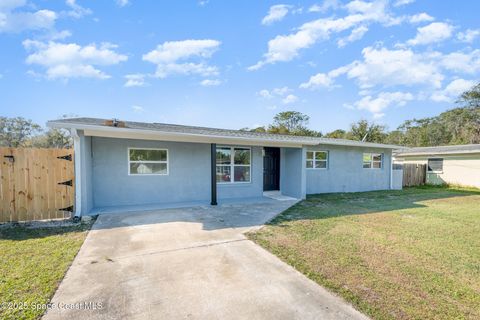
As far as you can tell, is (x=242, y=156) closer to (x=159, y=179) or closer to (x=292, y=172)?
(x=292, y=172)

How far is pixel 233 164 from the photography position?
10.2 metres

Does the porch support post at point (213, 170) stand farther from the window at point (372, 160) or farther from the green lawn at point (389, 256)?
the window at point (372, 160)

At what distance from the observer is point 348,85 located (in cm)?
2048

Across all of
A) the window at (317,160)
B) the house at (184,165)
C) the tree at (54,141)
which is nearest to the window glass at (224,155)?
the house at (184,165)

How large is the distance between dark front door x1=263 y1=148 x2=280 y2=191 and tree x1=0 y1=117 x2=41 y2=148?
25.2 meters

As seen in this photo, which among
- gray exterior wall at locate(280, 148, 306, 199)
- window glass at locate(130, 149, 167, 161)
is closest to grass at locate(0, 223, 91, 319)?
window glass at locate(130, 149, 167, 161)

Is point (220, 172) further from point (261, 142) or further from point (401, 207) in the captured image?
point (401, 207)

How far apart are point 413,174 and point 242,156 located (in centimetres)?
1381

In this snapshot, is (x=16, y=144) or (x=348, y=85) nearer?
(x=348, y=85)

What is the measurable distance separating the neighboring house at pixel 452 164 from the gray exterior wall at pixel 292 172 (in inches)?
504

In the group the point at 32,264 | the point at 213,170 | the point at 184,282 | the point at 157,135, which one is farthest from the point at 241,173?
the point at 32,264

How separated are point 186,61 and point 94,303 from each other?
1375 centimetres

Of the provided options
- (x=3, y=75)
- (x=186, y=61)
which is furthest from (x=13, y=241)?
(x=3, y=75)

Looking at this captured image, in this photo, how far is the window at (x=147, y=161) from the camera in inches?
330
